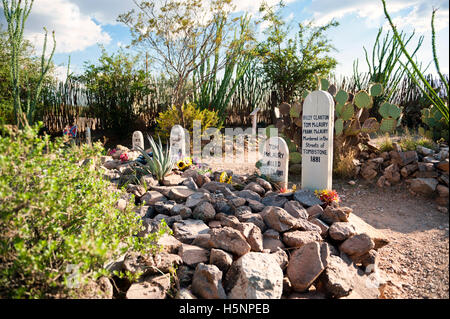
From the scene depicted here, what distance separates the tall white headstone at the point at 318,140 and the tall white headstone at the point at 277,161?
0.26 m

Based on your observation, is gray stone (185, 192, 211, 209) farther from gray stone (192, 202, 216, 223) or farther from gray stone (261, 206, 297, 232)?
gray stone (261, 206, 297, 232)

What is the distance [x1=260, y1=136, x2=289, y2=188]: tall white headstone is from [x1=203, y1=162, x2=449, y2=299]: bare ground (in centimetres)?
99

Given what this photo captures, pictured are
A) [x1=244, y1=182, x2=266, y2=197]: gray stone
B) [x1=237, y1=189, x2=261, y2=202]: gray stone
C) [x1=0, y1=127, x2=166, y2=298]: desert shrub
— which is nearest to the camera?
[x1=0, y1=127, x2=166, y2=298]: desert shrub

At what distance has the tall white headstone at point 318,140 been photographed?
143 inches

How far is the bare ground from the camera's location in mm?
1932

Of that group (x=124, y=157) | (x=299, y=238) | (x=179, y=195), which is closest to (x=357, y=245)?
(x=299, y=238)

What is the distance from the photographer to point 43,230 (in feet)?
6.20

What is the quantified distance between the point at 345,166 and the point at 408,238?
2236mm

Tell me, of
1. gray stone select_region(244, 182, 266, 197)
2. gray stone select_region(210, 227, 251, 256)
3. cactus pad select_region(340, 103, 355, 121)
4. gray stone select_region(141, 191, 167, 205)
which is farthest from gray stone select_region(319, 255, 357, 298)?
cactus pad select_region(340, 103, 355, 121)

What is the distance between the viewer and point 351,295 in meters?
2.09

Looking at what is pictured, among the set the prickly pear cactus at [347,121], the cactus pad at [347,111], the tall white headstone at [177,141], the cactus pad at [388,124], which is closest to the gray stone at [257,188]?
the prickly pear cactus at [347,121]

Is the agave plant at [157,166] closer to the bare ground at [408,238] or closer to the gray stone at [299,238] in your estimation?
the gray stone at [299,238]

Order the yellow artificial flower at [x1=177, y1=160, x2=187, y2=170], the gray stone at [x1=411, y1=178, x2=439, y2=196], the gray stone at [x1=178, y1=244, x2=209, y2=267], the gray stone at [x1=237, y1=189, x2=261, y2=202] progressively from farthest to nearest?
the yellow artificial flower at [x1=177, y1=160, x2=187, y2=170] < the gray stone at [x1=237, y1=189, x2=261, y2=202] < the gray stone at [x1=411, y1=178, x2=439, y2=196] < the gray stone at [x1=178, y1=244, x2=209, y2=267]
